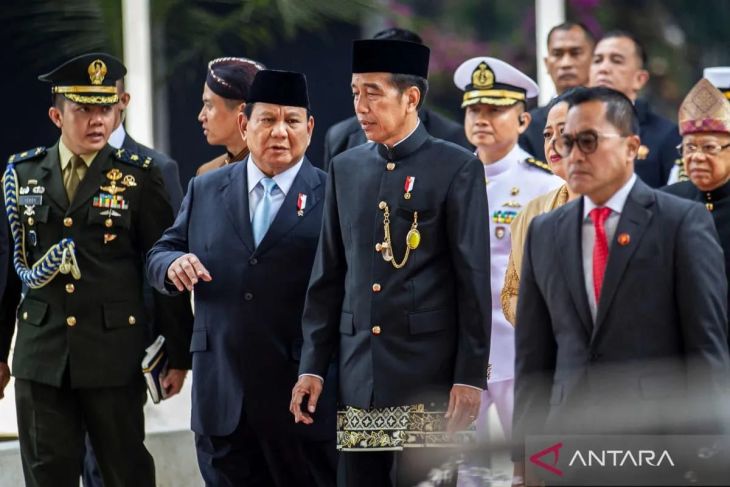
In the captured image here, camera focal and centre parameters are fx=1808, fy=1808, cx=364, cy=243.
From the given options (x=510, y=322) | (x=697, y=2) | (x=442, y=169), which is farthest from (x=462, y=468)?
(x=697, y=2)

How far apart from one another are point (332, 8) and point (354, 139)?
180cm

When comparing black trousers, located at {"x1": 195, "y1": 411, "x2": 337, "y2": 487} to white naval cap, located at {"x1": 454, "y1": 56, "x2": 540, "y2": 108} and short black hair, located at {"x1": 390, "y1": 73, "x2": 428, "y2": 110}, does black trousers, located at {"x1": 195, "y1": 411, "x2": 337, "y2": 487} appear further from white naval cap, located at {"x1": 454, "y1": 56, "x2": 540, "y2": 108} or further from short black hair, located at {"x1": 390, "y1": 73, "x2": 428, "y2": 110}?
white naval cap, located at {"x1": 454, "y1": 56, "x2": 540, "y2": 108}

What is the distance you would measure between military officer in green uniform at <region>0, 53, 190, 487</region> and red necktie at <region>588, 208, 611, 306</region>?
7.68ft

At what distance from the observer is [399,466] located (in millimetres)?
5871

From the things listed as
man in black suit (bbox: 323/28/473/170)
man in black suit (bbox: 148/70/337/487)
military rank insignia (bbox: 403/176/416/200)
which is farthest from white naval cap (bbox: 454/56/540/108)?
military rank insignia (bbox: 403/176/416/200)

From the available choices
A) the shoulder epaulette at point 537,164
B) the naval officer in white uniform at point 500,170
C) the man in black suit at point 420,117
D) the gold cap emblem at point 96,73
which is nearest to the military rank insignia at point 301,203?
the gold cap emblem at point 96,73

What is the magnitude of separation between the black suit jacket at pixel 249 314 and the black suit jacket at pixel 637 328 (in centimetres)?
154

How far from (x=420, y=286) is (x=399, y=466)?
0.59 meters

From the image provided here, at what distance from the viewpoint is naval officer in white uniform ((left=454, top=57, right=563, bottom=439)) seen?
7250mm

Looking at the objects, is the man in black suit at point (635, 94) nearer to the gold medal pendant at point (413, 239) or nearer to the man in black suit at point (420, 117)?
the man in black suit at point (420, 117)

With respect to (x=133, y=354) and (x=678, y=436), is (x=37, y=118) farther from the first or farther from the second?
(x=678, y=436)

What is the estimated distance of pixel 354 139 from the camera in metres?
8.46

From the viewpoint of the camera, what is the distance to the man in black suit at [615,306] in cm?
481

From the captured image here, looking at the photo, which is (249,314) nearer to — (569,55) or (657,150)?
(657,150)
